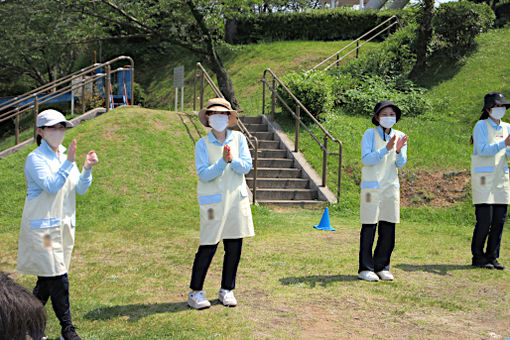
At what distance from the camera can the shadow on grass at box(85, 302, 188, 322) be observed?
15.6 ft

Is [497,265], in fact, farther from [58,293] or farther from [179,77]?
[179,77]

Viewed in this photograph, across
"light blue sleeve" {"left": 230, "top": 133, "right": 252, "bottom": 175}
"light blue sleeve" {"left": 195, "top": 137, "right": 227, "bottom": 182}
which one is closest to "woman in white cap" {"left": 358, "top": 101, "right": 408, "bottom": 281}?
Result: "light blue sleeve" {"left": 230, "top": 133, "right": 252, "bottom": 175}

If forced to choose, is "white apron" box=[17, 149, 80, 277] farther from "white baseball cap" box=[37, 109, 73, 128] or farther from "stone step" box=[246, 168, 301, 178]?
"stone step" box=[246, 168, 301, 178]

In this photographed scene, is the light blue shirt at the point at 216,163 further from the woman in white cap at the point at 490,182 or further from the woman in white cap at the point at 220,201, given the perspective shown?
the woman in white cap at the point at 490,182

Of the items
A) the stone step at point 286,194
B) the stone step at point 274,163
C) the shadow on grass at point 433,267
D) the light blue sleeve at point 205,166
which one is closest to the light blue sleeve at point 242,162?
the light blue sleeve at point 205,166

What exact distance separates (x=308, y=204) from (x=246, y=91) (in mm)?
9487

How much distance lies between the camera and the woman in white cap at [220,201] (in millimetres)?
4883

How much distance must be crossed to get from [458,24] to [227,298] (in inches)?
645

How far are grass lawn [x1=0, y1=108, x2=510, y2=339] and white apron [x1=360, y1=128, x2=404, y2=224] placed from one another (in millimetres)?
759

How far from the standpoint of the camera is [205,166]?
16.0 feet

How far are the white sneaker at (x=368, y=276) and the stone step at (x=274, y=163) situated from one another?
278 inches

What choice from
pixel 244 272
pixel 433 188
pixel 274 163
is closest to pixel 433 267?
pixel 244 272

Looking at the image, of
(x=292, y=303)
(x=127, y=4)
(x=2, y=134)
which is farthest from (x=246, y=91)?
(x=292, y=303)

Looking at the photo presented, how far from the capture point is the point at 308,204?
11.5m
